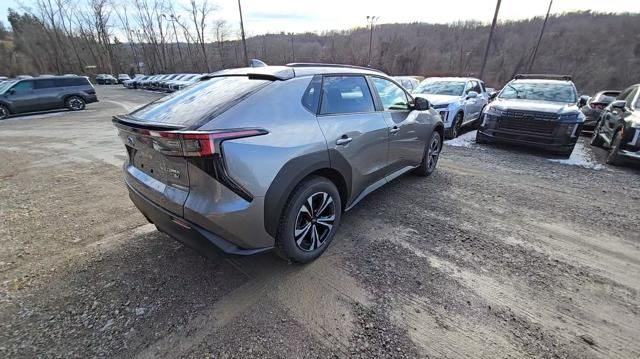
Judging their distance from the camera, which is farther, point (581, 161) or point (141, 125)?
point (581, 161)

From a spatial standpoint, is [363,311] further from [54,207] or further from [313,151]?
[54,207]

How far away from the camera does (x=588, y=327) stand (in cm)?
202

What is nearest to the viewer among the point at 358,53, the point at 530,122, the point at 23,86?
the point at 530,122

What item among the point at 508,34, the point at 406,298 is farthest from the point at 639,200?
the point at 508,34

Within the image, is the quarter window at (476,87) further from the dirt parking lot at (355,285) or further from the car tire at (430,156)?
the dirt parking lot at (355,285)

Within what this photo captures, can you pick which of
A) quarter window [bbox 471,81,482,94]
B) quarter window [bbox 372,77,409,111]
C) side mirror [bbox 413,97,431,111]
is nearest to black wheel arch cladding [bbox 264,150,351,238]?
quarter window [bbox 372,77,409,111]

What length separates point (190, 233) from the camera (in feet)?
6.61

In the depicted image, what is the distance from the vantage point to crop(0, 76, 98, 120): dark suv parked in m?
12.8

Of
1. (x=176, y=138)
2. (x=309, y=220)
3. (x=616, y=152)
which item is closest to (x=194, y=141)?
(x=176, y=138)

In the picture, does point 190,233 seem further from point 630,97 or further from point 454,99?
point 630,97

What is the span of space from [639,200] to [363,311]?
4.73 m

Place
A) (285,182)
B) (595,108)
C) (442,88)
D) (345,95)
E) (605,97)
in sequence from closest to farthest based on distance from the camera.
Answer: (285,182), (345,95), (442,88), (595,108), (605,97)

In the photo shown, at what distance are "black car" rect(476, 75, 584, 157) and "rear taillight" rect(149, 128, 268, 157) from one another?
264 inches

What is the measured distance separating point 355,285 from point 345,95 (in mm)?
1804
